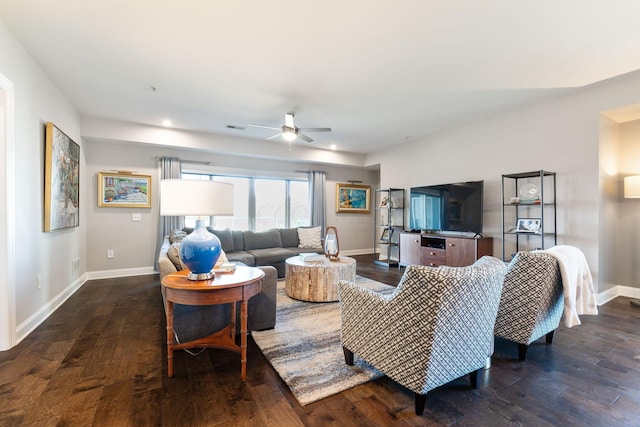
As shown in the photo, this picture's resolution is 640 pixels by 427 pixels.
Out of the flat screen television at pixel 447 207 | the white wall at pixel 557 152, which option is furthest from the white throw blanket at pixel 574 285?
the flat screen television at pixel 447 207

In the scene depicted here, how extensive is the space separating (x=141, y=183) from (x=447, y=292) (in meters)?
5.41

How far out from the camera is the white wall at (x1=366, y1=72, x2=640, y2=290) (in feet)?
11.3

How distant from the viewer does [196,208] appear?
6.43 ft

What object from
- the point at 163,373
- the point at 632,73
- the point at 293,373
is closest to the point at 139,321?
the point at 163,373

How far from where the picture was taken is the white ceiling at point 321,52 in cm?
215

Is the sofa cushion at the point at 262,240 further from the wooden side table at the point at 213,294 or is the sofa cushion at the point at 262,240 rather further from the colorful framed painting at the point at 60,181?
the wooden side table at the point at 213,294

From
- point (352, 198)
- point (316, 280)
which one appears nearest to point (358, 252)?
point (352, 198)

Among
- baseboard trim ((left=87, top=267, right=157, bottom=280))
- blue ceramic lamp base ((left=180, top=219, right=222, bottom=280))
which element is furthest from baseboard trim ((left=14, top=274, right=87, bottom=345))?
blue ceramic lamp base ((left=180, top=219, right=222, bottom=280))

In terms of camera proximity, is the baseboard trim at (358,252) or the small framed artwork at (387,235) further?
the baseboard trim at (358,252)

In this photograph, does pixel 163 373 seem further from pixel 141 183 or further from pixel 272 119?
pixel 141 183

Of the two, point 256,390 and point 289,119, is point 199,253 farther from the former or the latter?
point 289,119

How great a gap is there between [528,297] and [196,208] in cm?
249

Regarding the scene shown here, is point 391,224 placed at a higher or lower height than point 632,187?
lower

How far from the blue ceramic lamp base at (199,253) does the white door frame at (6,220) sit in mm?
1621
